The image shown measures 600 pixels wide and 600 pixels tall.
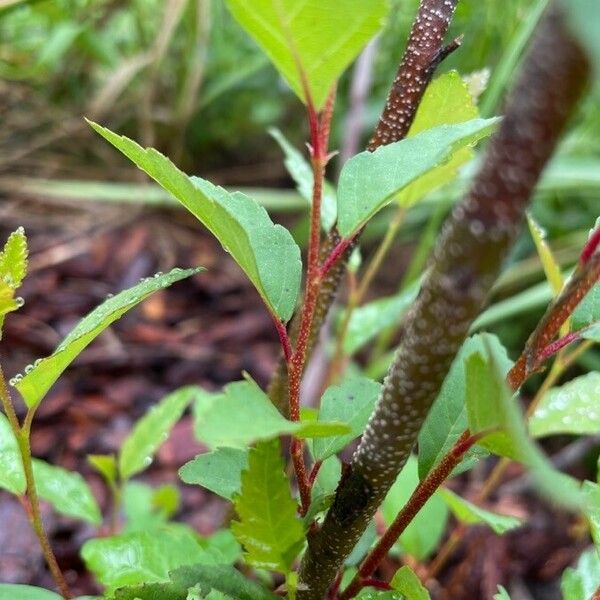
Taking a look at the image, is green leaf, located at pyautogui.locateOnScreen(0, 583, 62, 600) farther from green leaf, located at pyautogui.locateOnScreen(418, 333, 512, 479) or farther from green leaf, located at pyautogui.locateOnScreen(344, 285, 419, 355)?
green leaf, located at pyautogui.locateOnScreen(344, 285, 419, 355)

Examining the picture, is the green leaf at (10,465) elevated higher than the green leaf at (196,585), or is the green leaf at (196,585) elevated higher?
the green leaf at (196,585)

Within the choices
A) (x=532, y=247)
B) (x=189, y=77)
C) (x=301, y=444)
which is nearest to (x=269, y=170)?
(x=189, y=77)

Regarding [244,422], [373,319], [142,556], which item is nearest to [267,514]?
[244,422]

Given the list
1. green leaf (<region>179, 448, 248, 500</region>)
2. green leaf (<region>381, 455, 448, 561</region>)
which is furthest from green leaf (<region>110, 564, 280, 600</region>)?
green leaf (<region>381, 455, 448, 561</region>)

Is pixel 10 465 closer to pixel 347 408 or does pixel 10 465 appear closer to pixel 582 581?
pixel 347 408

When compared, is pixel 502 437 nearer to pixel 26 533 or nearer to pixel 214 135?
pixel 26 533

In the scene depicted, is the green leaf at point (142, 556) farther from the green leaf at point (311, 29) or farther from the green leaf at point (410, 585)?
the green leaf at point (311, 29)

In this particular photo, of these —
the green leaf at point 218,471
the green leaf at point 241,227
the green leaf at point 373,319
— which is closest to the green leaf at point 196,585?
the green leaf at point 218,471
